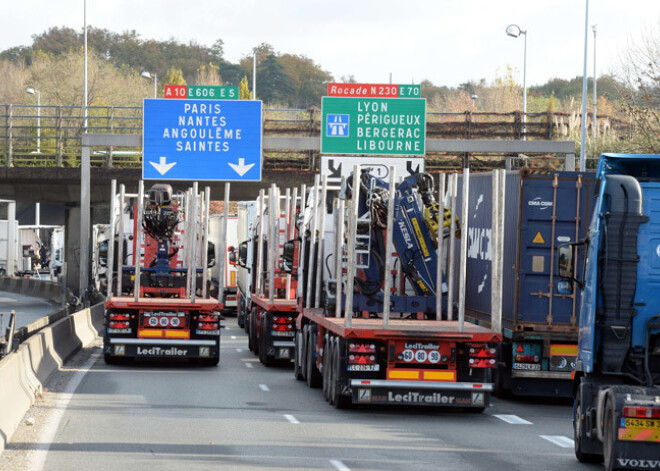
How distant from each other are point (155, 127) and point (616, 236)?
2482 cm

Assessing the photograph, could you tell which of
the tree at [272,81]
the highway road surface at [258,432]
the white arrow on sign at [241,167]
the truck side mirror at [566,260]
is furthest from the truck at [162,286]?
the tree at [272,81]

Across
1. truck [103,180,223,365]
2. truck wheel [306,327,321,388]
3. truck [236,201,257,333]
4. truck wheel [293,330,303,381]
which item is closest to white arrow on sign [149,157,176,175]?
truck [236,201,257,333]

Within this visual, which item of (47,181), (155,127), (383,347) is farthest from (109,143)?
(383,347)

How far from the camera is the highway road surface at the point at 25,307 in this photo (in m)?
43.7

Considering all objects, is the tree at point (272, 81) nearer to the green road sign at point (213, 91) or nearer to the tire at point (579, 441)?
the green road sign at point (213, 91)

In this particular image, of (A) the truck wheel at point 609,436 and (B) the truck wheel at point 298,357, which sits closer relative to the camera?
(A) the truck wheel at point 609,436

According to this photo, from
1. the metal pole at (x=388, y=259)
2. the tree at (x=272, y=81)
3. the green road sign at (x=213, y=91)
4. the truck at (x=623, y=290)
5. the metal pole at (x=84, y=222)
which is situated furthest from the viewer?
the tree at (x=272, y=81)

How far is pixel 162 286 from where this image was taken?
95.4 feet

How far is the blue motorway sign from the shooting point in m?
36.3

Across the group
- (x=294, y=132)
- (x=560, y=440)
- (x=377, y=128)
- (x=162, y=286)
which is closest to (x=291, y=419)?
(x=560, y=440)

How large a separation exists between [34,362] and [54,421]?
14.5ft

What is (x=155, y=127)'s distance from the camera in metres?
36.3

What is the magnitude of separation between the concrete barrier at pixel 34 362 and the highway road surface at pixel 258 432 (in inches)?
8.3

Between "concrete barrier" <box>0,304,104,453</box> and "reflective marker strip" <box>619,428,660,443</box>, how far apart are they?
231 inches
